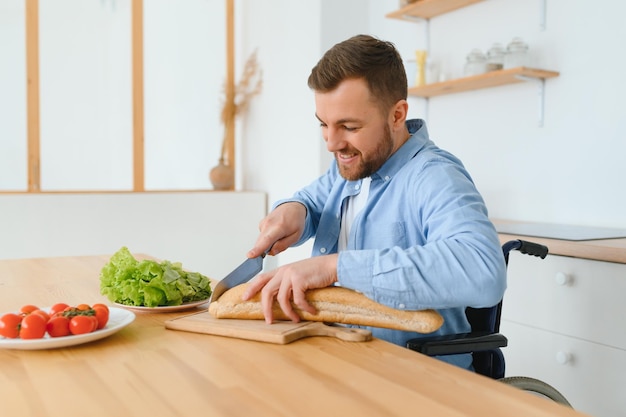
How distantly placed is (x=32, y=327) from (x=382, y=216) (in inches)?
31.9

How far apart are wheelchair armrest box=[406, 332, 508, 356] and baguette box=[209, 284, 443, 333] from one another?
49 mm

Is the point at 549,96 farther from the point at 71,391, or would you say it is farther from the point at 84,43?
the point at 84,43

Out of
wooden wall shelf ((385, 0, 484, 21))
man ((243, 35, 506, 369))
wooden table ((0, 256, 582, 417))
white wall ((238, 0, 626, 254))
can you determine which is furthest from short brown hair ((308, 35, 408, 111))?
wooden wall shelf ((385, 0, 484, 21))

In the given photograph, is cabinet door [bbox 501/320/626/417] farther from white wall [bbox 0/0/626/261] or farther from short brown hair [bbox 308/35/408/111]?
short brown hair [bbox 308/35/408/111]

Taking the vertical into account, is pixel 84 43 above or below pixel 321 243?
above

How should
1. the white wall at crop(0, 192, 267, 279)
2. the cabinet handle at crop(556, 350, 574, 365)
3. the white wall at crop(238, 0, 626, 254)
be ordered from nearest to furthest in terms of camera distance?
the cabinet handle at crop(556, 350, 574, 365)
the white wall at crop(238, 0, 626, 254)
the white wall at crop(0, 192, 267, 279)

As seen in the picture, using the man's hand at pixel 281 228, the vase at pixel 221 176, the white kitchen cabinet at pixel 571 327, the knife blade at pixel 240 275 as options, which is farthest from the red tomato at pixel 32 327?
the vase at pixel 221 176

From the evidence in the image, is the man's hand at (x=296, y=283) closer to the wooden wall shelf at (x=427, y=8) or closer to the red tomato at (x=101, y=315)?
the red tomato at (x=101, y=315)

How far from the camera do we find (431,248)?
1177 mm

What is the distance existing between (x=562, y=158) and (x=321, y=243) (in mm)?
1477

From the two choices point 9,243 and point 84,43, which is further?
point 84,43

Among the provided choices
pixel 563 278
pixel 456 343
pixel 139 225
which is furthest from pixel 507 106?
pixel 139 225

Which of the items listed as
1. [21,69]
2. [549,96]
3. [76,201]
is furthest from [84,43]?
[549,96]

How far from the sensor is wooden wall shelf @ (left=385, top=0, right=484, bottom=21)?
3104 mm
